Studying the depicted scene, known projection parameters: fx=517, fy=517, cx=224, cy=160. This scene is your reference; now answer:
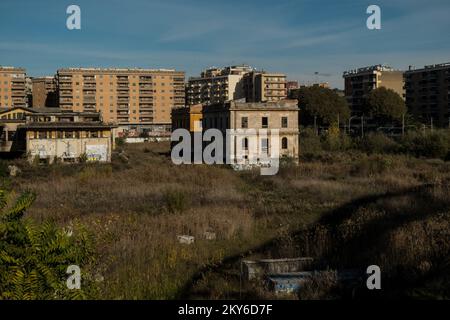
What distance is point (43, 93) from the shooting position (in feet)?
326

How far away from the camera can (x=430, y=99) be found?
76375 mm

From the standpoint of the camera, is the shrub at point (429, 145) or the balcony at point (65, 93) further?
the balcony at point (65, 93)

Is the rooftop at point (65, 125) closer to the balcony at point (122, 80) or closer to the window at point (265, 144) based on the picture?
the window at point (265, 144)

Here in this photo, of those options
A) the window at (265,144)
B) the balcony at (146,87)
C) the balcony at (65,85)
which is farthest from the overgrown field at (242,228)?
the balcony at (146,87)

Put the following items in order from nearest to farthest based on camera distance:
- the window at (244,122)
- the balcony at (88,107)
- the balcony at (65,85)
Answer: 1. the window at (244,122)
2. the balcony at (65,85)
3. the balcony at (88,107)

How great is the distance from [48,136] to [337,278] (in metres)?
32.2

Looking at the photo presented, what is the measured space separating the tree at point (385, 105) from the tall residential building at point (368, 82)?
19.0m

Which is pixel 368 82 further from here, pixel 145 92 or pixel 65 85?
pixel 65 85

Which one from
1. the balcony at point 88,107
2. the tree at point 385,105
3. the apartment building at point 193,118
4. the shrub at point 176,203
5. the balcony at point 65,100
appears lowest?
the shrub at point 176,203

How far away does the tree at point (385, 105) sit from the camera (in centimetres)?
6147

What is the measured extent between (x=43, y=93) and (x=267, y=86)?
43.1 meters

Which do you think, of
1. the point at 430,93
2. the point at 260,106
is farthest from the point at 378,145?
the point at 430,93
